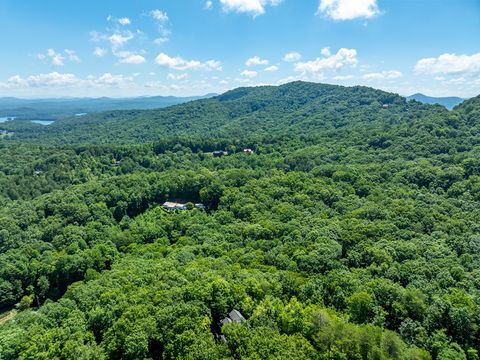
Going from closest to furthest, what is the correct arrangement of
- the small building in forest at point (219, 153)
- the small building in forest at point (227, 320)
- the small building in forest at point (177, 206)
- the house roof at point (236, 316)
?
the small building in forest at point (227, 320) → the house roof at point (236, 316) → the small building in forest at point (177, 206) → the small building in forest at point (219, 153)

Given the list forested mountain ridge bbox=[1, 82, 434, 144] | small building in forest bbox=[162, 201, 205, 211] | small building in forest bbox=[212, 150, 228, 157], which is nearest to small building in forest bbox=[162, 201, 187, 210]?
→ small building in forest bbox=[162, 201, 205, 211]

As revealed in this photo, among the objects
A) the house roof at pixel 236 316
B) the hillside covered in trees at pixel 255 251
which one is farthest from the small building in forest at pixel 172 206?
the house roof at pixel 236 316

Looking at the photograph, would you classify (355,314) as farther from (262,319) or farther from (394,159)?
(394,159)

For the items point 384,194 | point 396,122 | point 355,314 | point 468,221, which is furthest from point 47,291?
point 396,122

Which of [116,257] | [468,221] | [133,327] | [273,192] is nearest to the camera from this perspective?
[133,327]

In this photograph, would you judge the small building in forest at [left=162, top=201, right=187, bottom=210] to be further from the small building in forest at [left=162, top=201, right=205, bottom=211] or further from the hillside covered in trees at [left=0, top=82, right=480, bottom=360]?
the hillside covered in trees at [left=0, top=82, right=480, bottom=360]

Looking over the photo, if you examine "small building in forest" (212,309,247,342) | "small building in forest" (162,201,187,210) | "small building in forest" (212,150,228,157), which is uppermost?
"small building in forest" (212,309,247,342)

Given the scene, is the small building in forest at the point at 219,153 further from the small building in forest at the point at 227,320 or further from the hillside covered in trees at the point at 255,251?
the small building in forest at the point at 227,320

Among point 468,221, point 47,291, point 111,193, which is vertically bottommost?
point 47,291
